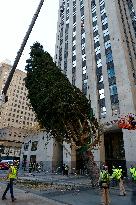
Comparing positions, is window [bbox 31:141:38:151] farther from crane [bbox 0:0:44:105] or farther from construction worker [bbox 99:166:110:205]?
construction worker [bbox 99:166:110:205]

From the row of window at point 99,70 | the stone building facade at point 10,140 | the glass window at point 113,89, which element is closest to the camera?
the glass window at point 113,89

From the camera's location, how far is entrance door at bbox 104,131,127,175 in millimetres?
36500

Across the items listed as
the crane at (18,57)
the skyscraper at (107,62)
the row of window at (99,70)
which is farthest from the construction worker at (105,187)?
the row of window at (99,70)

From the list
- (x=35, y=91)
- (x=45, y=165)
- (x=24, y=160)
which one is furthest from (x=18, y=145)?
(x=35, y=91)

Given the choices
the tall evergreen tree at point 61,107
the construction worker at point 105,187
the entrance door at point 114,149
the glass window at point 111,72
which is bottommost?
the construction worker at point 105,187

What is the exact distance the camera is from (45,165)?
45.6m

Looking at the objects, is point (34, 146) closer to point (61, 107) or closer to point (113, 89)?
→ point (113, 89)

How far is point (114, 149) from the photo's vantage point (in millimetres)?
38625

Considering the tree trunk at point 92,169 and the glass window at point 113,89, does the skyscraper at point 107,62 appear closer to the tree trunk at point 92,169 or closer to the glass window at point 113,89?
the glass window at point 113,89

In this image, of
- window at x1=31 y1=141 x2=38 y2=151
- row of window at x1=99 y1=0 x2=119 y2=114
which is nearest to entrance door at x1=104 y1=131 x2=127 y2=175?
row of window at x1=99 y1=0 x2=119 y2=114

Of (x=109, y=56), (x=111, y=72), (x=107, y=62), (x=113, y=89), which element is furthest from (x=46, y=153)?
(x=109, y=56)

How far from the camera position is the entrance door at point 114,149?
120 feet

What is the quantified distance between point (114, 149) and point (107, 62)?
16.1 metres

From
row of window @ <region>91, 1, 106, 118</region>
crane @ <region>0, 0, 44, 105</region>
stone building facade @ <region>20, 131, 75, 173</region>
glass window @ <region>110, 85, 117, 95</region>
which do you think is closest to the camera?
crane @ <region>0, 0, 44, 105</region>
